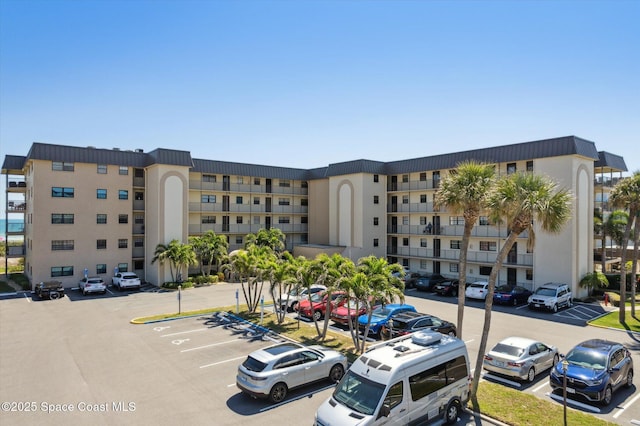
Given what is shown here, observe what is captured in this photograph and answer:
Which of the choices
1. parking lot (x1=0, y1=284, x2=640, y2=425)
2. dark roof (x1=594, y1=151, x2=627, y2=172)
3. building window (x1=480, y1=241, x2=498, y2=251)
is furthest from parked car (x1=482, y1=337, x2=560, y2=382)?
dark roof (x1=594, y1=151, x2=627, y2=172)

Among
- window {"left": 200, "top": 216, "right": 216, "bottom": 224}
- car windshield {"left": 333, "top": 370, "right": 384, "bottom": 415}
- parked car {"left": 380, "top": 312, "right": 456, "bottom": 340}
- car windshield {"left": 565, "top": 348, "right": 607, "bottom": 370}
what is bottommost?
parked car {"left": 380, "top": 312, "right": 456, "bottom": 340}

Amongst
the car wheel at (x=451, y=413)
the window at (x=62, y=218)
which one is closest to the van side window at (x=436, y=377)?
the car wheel at (x=451, y=413)

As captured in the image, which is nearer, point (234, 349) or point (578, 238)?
point (234, 349)

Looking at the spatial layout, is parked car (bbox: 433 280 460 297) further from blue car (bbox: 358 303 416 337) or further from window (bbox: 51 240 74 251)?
window (bbox: 51 240 74 251)

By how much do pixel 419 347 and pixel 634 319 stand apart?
21.0 m

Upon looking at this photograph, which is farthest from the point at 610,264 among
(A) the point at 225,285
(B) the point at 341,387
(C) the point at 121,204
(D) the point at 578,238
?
(C) the point at 121,204

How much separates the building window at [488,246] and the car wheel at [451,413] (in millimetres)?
26419

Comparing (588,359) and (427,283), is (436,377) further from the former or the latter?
(427,283)

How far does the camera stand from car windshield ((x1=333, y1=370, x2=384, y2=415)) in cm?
991

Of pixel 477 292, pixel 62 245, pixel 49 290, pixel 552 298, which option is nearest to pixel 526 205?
pixel 552 298

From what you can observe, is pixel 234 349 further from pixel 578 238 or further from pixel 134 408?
pixel 578 238

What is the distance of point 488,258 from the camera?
114 feet

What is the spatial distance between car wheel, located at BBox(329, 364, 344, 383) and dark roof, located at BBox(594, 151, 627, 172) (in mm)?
30412

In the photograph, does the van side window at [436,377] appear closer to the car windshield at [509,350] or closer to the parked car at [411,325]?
the car windshield at [509,350]
